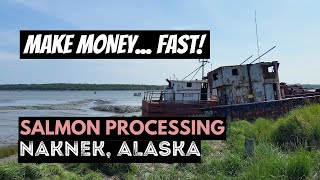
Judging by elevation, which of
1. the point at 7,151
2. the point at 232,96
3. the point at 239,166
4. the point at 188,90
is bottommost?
the point at 7,151

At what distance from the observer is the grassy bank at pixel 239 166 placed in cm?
718

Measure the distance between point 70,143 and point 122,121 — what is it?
184 centimetres

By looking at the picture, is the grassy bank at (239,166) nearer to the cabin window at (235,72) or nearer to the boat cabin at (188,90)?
the cabin window at (235,72)

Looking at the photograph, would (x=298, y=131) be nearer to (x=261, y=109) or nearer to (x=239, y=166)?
(x=239, y=166)

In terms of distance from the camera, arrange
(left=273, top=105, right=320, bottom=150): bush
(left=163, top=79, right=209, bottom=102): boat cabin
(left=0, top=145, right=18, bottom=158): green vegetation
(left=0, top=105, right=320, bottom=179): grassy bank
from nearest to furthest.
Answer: (left=0, top=105, right=320, bottom=179): grassy bank, (left=273, top=105, right=320, bottom=150): bush, (left=0, top=145, right=18, bottom=158): green vegetation, (left=163, top=79, right=209, bottom=102): boat cabin

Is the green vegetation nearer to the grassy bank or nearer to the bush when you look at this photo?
the grassy bank

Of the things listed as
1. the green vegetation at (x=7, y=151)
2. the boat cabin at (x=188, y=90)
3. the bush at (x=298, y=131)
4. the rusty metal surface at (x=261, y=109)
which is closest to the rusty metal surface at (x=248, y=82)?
the rusty metal surface at (x=261, y=109)

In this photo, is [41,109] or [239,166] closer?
[239,166]

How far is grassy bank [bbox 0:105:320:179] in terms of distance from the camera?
7.18 m

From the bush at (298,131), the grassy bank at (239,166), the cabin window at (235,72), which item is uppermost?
the cabin window at (235,72)

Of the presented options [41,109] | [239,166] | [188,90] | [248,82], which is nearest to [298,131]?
[239,166]

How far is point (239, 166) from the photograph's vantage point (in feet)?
27.3

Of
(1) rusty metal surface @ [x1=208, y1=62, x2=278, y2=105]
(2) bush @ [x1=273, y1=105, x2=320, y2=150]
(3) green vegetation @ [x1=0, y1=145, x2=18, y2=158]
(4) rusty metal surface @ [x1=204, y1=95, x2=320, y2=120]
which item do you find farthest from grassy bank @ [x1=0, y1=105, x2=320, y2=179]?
(1) rusty metal surface @ [x1=208, y1=62, x2=278, y2=105]

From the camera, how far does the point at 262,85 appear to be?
21734 millimetres
